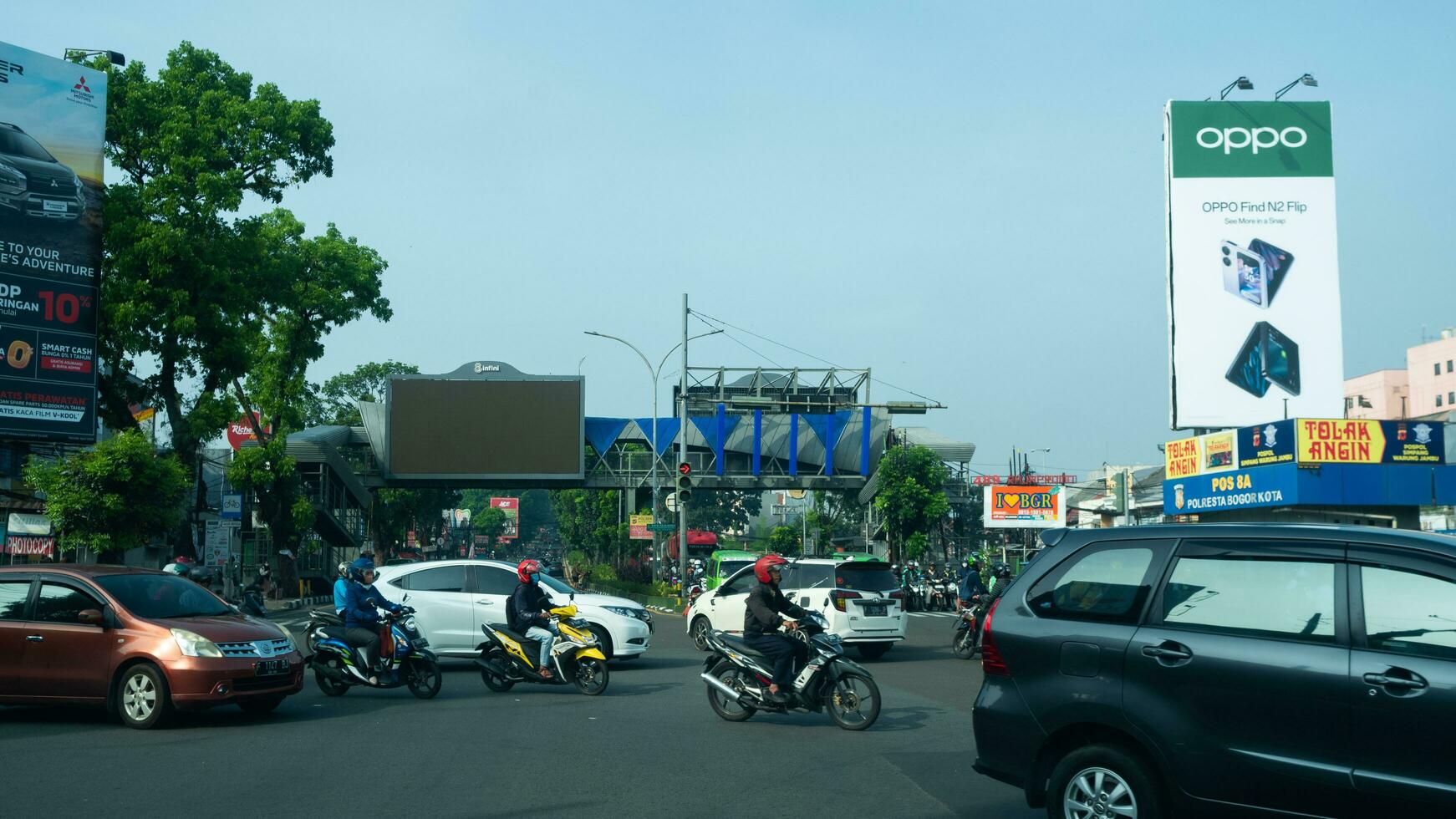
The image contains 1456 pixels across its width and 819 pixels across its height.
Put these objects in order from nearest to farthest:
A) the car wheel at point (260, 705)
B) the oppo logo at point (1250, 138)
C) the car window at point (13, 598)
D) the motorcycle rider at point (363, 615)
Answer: the car window at point (13, 598) → the car wheel at point (260, 705) → the motorcycle rider at point (363, 615) → the oppo logo at point (1250, 138)

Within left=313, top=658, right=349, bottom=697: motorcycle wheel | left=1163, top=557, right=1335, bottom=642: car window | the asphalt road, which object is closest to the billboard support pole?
left=313, top=658, right=349, bottom=697: motorcycle wheel

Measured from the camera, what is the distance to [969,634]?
20.5 meters

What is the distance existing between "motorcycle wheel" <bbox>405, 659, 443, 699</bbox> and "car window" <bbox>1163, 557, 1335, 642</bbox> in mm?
9750

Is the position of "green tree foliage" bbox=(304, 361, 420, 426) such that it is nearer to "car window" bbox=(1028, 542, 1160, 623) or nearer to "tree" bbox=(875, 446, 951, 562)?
"tree" bbox=(875, 446, 951, 562)

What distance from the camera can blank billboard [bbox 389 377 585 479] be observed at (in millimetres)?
52406

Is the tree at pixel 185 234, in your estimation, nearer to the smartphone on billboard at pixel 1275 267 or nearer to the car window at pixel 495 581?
the car window at pixel 495 581

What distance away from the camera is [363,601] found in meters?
14.1

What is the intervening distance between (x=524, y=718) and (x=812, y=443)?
1787 inches

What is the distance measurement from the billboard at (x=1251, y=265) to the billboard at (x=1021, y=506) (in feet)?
32.9

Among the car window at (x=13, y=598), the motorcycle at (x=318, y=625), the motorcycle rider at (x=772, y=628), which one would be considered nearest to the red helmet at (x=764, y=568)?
the motorcycle rider at (x=772, y=628)

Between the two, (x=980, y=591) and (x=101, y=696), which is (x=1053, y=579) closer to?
(x=101, y=696)

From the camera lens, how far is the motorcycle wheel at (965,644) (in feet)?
67.3

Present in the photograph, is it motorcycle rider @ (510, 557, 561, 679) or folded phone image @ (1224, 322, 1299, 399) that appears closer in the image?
motorcycle rider @ (510, 557, 561, 679)

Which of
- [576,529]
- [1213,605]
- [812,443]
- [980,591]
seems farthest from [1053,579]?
[576,529]
